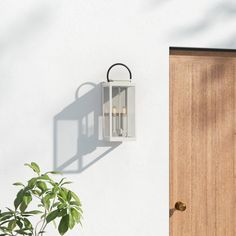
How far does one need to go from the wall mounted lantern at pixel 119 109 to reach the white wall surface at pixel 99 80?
96 millimetres

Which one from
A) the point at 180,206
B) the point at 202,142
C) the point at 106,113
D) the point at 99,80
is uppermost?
the point at 99,80

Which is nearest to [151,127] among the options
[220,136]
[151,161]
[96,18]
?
[151,161]

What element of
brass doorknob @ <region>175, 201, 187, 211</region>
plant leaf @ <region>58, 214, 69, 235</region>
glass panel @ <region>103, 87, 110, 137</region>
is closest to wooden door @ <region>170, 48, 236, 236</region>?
brass doorknob @ <region>175, 201, 187, 211</region>

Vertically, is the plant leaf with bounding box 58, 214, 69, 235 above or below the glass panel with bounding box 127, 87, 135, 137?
below

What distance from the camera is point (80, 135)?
148 inches

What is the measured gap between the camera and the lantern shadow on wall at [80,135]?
12.2ft

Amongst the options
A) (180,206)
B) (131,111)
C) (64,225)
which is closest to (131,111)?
(131,111)

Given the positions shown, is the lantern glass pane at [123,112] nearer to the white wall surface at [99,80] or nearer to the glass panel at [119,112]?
the glass panel at [119,112]

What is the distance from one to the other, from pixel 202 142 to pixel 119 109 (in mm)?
639

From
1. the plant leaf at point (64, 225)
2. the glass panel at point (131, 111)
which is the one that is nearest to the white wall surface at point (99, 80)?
the glass panel at point (131, 111)

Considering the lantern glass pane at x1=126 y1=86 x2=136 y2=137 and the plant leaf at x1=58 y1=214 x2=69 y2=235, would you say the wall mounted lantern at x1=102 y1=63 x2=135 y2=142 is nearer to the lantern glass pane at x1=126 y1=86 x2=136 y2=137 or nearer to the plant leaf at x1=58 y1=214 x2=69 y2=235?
the lantern glass pane at x1=126 y1=86 x2=136 y2=137

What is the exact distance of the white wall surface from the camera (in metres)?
3.64

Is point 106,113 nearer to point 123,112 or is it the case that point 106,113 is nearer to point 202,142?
point 123,112

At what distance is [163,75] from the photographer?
12.8 ft
